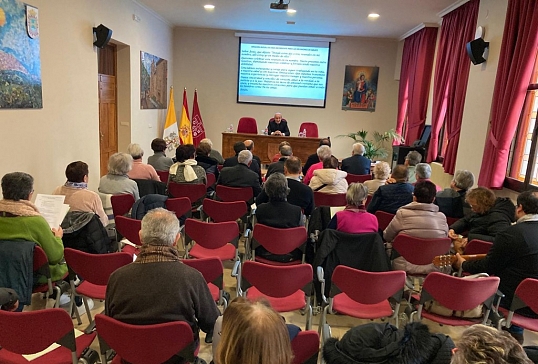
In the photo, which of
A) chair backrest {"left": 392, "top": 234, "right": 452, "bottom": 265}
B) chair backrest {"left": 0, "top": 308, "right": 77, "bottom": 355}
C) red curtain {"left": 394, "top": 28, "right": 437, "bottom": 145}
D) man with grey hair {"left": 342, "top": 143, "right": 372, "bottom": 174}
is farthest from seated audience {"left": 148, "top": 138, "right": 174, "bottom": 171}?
red curtain {"left": 394, "top": 28, "right": 437, "bottom": 145}

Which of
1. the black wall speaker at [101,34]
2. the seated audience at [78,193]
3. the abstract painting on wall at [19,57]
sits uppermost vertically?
the black wall speaker at [101,34]

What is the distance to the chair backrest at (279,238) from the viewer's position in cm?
313

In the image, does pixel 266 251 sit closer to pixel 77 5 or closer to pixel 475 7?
pixel 77 5

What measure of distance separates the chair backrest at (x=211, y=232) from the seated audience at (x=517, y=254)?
1.88 metres

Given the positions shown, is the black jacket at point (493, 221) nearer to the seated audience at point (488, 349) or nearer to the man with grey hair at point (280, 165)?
the seated audience at point (488, 349)

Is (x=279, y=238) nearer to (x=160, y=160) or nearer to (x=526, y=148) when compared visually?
(x=160, y=160)

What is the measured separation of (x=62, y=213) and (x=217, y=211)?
59.2 inches

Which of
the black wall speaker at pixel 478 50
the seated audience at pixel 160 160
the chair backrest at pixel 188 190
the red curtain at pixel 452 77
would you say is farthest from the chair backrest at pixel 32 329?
the red curtain at pixel 452 77

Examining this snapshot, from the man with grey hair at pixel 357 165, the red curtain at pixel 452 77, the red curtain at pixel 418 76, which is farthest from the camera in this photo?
the red curtain at pixel 418 76

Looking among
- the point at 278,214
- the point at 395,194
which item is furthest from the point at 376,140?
the point at 278,214

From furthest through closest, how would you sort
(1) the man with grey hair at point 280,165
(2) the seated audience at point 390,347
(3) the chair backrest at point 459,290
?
(1) the man with grey hair at point 280,165
(3) the chair backrest at point 459,290
(2) the seated audience at point 390,347

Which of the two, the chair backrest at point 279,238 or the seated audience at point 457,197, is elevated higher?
the seated audience at point 457,197

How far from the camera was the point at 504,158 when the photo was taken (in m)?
5.02

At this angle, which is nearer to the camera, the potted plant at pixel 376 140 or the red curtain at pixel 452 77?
the red curtain at pixel 452 77
